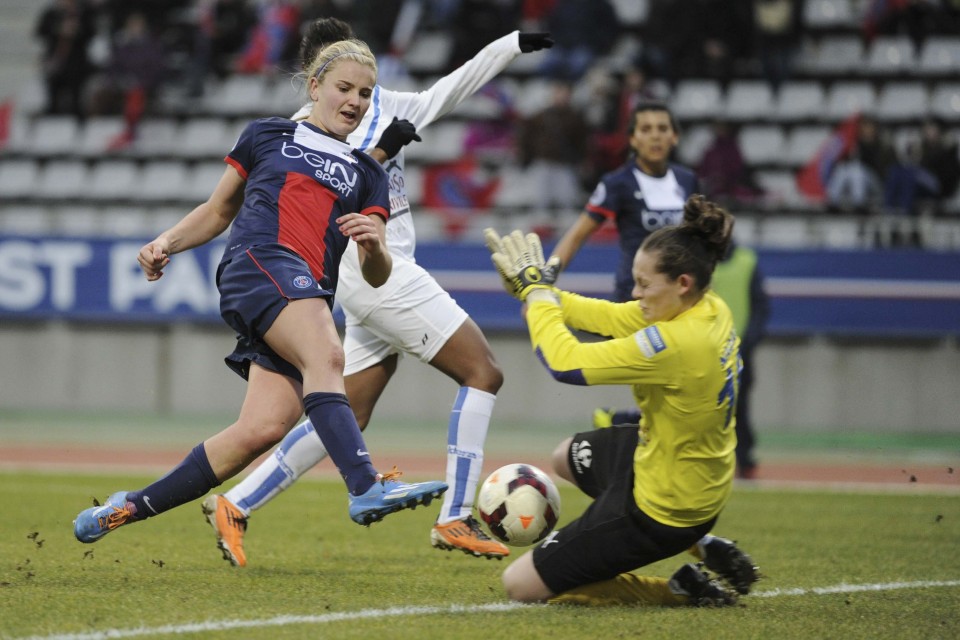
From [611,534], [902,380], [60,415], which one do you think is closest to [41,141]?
[60,415]

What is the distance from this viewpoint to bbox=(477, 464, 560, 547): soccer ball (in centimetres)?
548

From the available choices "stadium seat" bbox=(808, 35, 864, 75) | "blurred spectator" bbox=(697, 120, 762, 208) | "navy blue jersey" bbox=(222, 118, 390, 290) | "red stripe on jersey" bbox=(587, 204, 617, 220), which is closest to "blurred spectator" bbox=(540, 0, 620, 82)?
"blurred spectator" bbox=(697, 120, 762, 208)

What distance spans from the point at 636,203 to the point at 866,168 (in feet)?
24.0

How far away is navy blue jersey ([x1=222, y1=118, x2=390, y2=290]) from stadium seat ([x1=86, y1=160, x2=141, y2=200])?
12.6m

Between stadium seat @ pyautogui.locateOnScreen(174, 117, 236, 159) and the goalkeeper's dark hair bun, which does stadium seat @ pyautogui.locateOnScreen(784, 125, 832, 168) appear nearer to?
stadium seat @ pyautogui.locateOnScreen(174, 117, 236, 159)

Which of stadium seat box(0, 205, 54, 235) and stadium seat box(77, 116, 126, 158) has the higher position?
stadium seat box(77, 116, 126, 158)

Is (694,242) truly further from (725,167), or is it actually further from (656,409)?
(725,167)

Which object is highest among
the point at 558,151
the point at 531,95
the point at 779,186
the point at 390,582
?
the point at 531,95

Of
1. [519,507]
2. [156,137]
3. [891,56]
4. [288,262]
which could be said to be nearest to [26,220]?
[156,137]

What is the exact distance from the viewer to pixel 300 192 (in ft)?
17.4

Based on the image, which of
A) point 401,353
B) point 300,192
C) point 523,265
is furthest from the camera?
point 401,353

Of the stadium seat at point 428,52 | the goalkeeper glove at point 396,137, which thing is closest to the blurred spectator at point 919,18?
the stadium seat at point 428,52

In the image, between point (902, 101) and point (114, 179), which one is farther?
point (114, 179)

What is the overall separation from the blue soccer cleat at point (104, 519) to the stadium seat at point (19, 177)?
13.3 m
